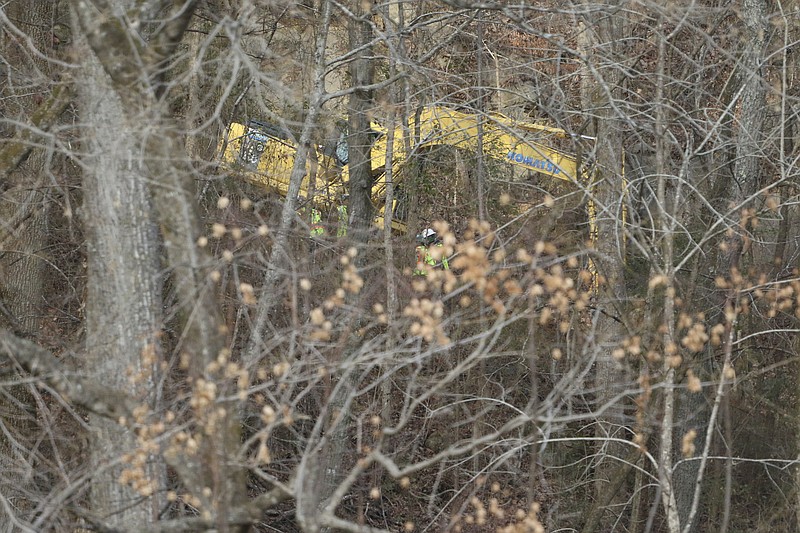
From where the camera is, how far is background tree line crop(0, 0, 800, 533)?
579 centimetres

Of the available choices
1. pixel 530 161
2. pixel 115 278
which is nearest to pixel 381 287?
pixel 530 161

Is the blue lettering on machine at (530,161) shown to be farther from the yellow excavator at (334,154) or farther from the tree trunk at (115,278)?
the tree trunk at (115,278)

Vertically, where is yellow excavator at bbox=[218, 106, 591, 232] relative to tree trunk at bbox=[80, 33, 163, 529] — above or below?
above

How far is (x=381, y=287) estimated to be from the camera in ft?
40.0

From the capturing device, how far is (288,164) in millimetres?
14195

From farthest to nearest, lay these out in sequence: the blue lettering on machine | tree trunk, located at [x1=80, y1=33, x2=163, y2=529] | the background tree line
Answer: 1. the blue lettering on machine
2. tree trunk, located at [x1=80, y1=33, x2=163, y2=529]
3. the background tree line

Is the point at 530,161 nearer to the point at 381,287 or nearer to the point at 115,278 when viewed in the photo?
the point at 381,287

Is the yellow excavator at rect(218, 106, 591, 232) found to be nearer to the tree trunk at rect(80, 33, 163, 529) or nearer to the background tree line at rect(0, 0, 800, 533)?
the background tree line at rect(0, 0, 800, 533)

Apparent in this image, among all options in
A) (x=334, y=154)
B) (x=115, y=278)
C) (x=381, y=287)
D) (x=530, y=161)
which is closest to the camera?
(x=115, y=278)

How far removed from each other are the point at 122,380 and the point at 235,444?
4.31ft

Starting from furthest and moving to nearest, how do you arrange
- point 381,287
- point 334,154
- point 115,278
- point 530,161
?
point 530,161, point 334,154, point 381,287, point 115,278

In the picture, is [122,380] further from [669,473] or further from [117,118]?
[669,473]

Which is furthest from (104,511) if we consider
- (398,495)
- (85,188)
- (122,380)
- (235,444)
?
(398,495)

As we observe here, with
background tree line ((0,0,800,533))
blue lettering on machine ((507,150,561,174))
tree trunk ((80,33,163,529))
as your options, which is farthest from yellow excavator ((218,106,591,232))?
tree trunk ((80,33,163,529))
